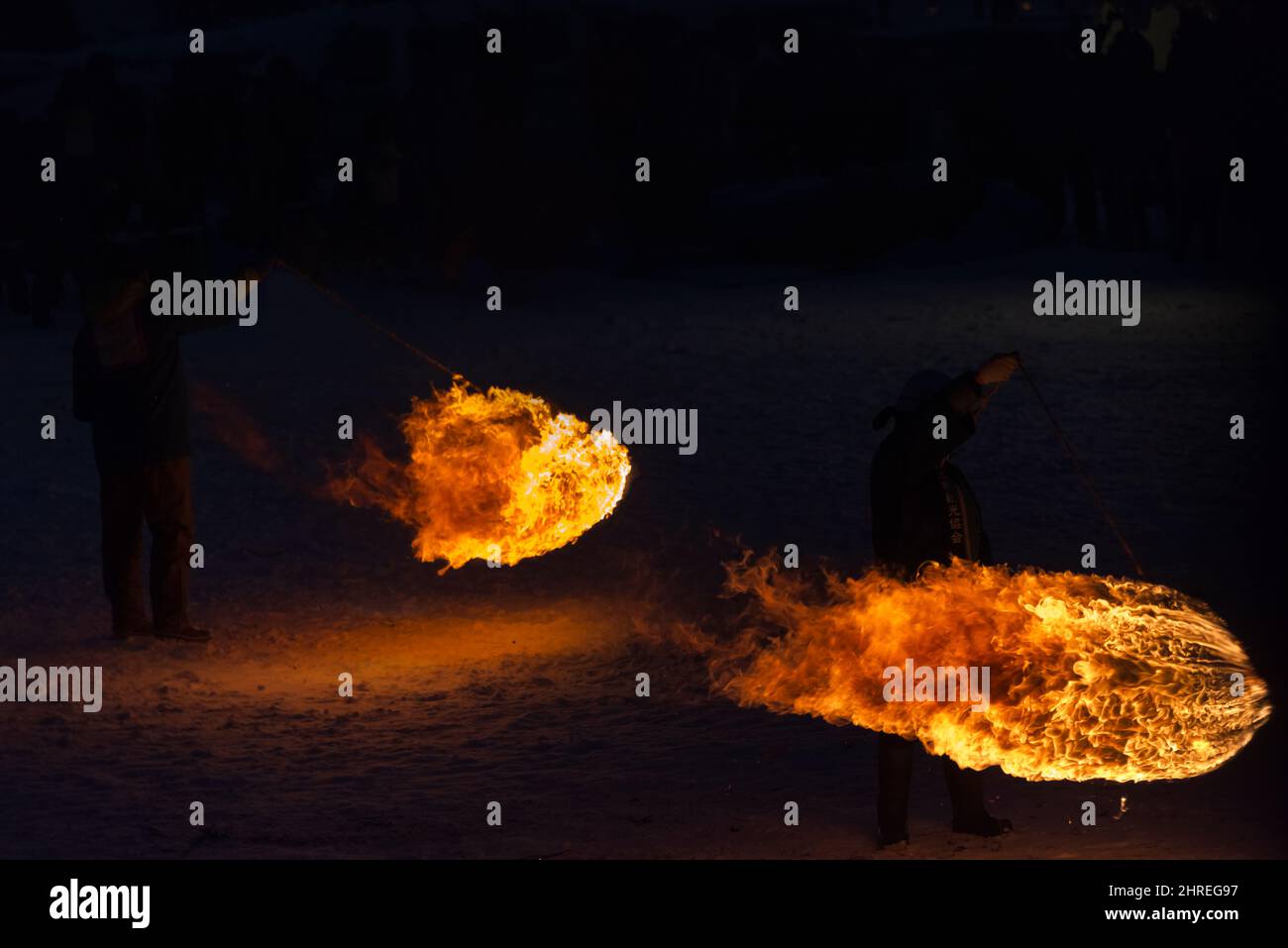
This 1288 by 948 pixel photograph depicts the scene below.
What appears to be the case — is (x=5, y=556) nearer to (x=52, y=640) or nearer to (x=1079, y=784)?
(x=52, y=640)

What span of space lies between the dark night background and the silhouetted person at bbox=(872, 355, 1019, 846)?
185mm

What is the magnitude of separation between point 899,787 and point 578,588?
5.24 m

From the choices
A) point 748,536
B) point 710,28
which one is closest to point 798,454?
point 748,536

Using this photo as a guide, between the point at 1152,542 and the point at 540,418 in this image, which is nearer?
the point at 540,418

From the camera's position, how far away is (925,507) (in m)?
6.86

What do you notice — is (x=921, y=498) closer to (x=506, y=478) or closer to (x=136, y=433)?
(x=506, y=478)

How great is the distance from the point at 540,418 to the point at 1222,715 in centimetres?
526

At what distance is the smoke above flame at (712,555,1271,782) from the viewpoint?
6672mm

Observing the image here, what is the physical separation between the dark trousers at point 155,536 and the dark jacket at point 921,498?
5068mm

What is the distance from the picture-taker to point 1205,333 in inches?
847

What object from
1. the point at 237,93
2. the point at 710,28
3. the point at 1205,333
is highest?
the point at 710,28

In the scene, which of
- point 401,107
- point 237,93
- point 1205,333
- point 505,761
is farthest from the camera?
point 237,93

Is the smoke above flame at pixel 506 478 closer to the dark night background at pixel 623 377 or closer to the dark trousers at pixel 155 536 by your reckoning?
the dark night background at pixel 623 377

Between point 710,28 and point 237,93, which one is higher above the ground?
point 710,28
